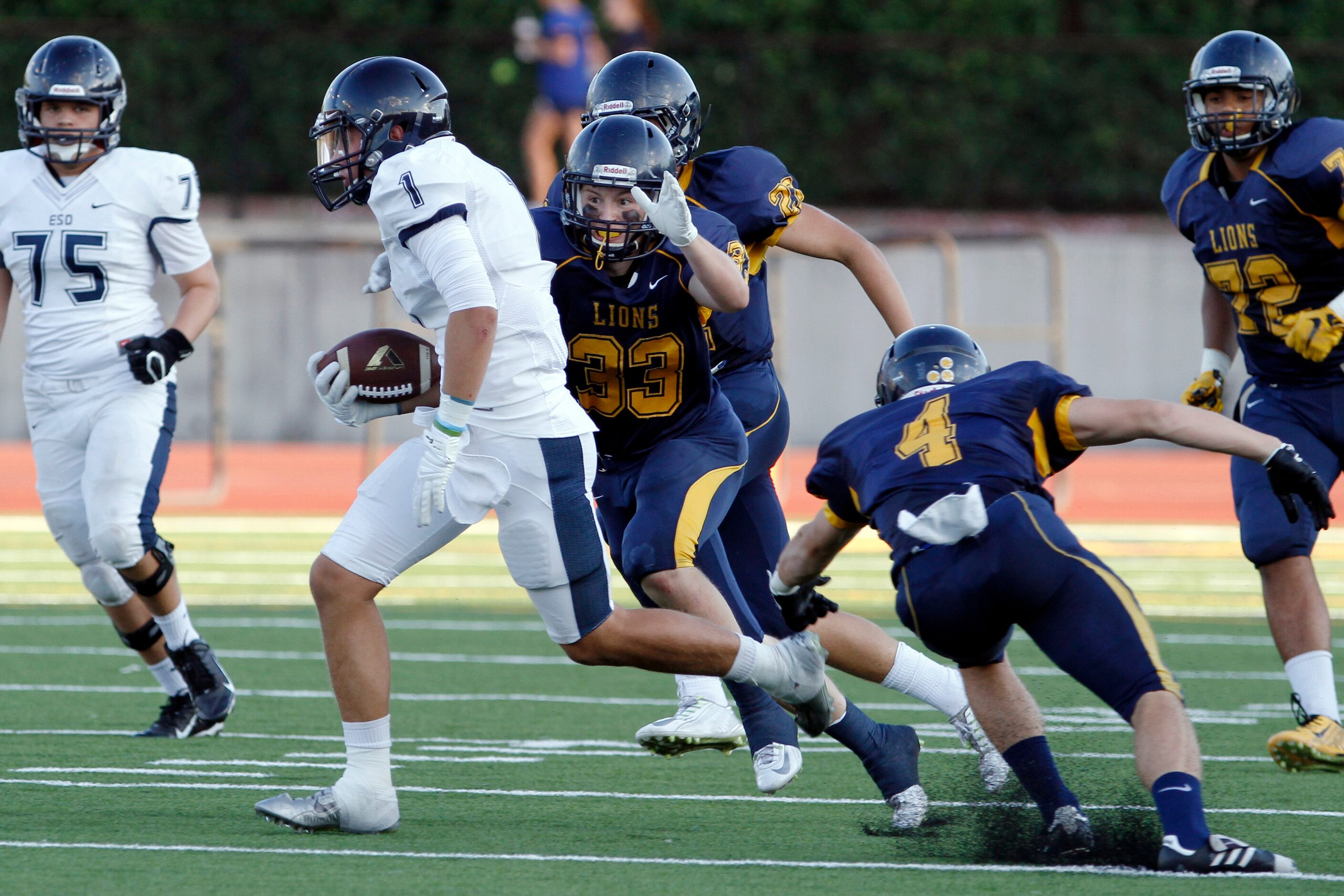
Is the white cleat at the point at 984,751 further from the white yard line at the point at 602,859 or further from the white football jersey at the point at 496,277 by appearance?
the white football jersey at the point at 496,277

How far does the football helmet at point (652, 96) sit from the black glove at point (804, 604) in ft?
4.28

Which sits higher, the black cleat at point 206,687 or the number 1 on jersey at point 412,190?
the number 1 on jersey at point 412,190

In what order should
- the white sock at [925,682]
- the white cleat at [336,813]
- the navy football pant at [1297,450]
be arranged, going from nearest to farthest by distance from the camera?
the white cleat at [336,813], the white sock at [925,682], the navy football pant at [1297,450]

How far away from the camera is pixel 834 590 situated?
28.4 ft

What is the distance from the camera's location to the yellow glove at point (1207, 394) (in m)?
5.23

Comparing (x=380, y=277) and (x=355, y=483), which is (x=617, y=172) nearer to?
(x=380, y=277)

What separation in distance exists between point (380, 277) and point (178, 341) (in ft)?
5.09

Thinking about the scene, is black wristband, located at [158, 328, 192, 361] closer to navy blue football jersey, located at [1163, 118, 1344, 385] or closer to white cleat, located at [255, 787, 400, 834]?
white cleat, located at [255, 787, 400, 834]

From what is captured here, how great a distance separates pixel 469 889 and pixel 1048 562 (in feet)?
4.20

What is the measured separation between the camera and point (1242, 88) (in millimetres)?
5078

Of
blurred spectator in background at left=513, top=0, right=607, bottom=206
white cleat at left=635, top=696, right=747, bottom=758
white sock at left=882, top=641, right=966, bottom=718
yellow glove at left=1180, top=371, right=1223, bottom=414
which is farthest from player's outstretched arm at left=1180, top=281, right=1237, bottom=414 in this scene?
blurred spectator in background at left=513, top=0, right=607, bottom=206

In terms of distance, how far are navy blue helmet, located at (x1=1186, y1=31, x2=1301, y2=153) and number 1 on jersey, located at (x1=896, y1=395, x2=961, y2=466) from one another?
180 centimetres

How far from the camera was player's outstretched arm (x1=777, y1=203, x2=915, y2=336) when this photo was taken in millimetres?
4945

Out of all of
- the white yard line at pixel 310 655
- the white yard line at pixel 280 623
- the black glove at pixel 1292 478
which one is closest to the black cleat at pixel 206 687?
the white yard line at pixel 310 655
